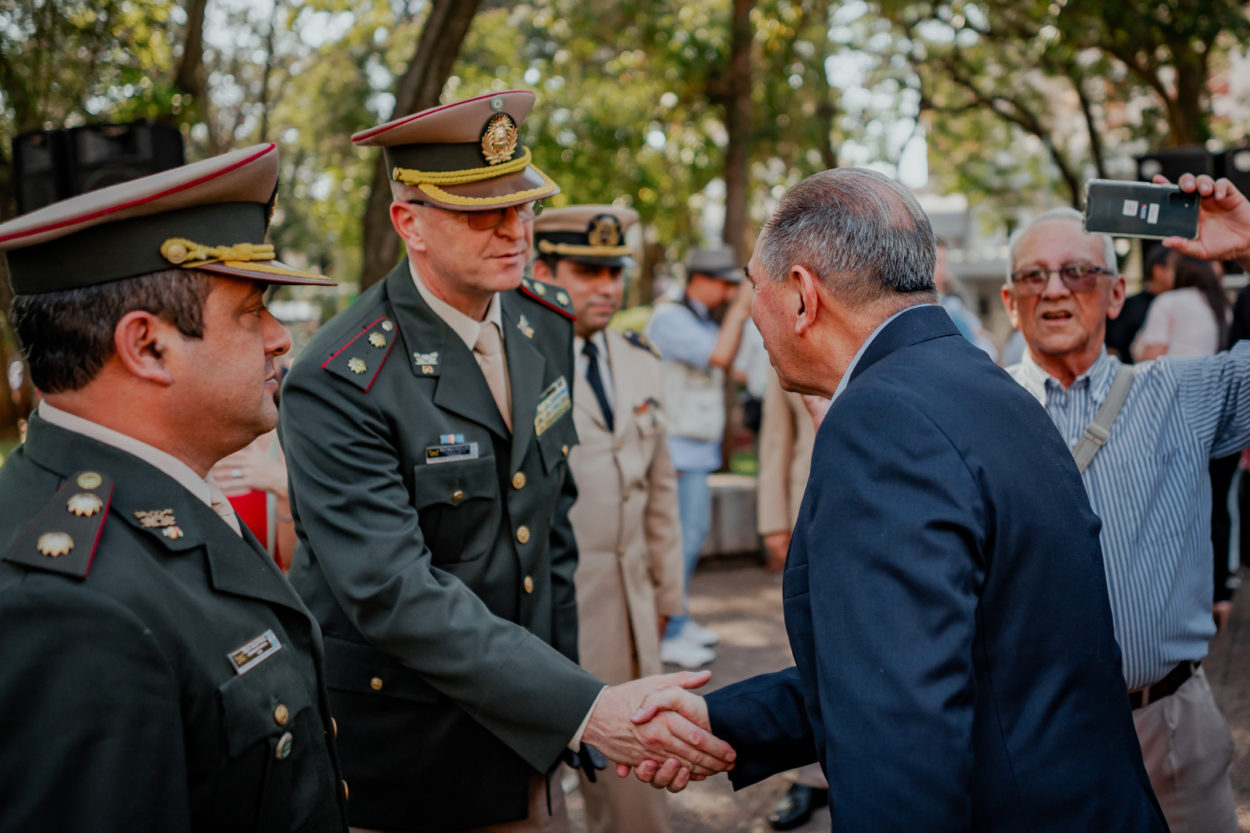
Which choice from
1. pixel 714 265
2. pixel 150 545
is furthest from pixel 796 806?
pixel 714 265

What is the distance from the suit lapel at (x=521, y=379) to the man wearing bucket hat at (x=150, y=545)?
93 centimetres

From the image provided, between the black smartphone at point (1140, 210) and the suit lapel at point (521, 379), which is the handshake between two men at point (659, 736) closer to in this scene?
the suit lapel at point (521, 379)

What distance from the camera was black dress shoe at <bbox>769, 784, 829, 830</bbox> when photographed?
4238mm

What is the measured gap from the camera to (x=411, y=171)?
269 cm

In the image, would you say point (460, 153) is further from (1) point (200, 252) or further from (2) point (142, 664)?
(2) point (142, 664)

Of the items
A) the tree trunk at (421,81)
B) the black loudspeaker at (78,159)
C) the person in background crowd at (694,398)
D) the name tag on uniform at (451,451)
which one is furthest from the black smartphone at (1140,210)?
the black loudspeaker at (78,159)

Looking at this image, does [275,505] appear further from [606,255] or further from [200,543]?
[200,543]

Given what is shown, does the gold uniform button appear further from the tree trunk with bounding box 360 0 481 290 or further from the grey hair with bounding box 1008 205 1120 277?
the tree trunk with bounding box 360 0 481 290

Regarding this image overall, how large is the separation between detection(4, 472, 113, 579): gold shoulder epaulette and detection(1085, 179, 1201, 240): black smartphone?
2.27m

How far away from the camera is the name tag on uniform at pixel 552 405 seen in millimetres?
2842

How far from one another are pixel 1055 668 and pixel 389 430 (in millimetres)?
1533

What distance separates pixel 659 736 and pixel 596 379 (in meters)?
2.00

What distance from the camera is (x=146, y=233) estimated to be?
1.60 metres

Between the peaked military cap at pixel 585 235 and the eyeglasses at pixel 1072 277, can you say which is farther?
the peaked military cap at pixel 585 235
